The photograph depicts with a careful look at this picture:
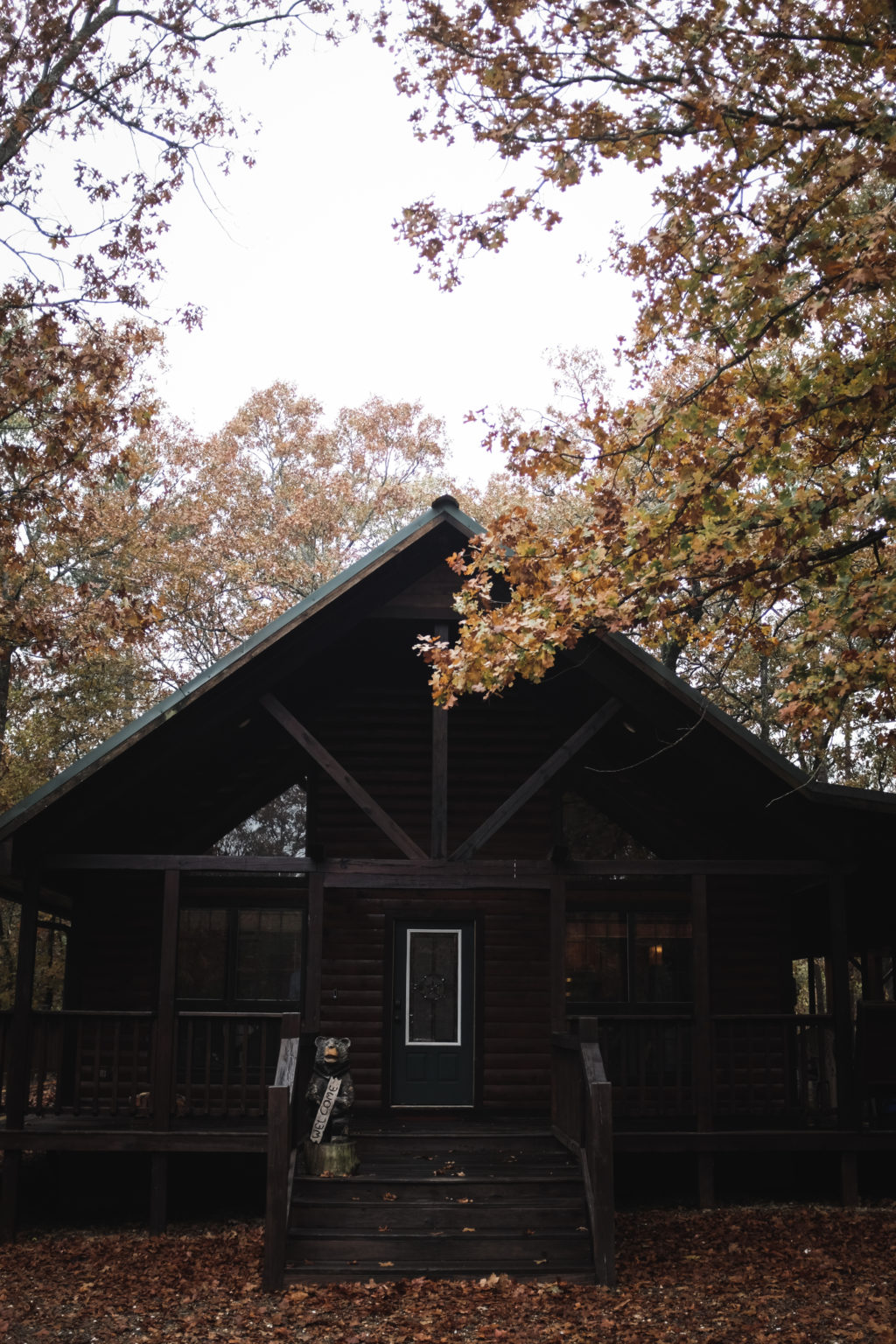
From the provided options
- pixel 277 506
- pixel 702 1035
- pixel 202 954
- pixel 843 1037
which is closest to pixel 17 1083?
pixel 202 954

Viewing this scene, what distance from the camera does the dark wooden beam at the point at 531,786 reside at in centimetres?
1123

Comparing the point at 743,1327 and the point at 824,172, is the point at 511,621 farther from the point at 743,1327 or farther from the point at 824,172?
the point at 743,1327

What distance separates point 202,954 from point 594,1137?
5.57 meters

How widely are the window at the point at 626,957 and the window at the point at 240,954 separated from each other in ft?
10.2

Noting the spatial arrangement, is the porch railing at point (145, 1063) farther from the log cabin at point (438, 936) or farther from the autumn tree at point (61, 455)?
the autumn tree at point (61, 455)

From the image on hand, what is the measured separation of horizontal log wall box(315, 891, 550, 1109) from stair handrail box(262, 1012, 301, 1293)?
3.01m

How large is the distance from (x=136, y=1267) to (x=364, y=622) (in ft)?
20.2

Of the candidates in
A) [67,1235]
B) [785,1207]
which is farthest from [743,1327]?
[67,1235]

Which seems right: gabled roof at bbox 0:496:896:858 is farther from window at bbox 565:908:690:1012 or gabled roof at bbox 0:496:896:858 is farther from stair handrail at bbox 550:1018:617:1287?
stair handrail at bbox 550:1018:617:1287

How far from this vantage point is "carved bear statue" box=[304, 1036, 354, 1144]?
10156 mm

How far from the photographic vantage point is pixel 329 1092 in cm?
1030

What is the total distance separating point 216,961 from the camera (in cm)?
1341

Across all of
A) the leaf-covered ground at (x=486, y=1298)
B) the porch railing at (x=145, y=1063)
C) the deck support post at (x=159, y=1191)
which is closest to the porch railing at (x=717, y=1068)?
the leaf-covered ground at (x=486, y=1298)

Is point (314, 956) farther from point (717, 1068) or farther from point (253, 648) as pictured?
point (717, 1068)
